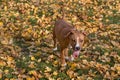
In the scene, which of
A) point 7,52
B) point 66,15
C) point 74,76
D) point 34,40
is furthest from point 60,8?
point 74,76

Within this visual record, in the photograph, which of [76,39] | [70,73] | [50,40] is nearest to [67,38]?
[76,39]

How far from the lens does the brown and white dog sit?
251 inches

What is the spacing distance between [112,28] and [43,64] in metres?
3.43

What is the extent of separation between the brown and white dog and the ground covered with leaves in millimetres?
333

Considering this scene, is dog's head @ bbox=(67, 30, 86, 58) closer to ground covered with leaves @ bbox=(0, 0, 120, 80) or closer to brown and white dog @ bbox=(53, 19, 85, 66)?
brown and white dog @ bbox=(53, 19, 85, 66)

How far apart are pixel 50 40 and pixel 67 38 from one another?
194 cm

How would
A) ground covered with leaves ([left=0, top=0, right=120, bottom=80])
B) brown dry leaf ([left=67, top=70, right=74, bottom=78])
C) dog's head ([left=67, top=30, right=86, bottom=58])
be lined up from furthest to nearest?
ground covered with leaves ([left=0, top=0, right=120, bottom=80])
brown dry leaf ([left=67, top=70, right=74, bottom=78])
dog's head ([left=67, top=30, right=86, bottom=58])

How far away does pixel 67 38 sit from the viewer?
21.9ft

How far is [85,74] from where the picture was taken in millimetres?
7043

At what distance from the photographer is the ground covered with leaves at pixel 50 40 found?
6.95 meters

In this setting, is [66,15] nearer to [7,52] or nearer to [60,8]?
[60,8]

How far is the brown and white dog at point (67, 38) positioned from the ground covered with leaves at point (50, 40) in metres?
0.33

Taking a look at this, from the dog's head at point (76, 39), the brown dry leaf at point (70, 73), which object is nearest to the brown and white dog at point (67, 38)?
the dog's head at point (76, 39)

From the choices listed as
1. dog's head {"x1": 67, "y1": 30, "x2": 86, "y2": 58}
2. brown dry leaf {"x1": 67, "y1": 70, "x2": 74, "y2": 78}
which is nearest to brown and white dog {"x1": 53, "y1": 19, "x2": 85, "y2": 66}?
dog's head {"x1": 67, "y1": 30, "x2": 86, "y2": 58}
